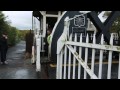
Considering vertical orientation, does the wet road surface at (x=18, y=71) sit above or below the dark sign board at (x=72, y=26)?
below

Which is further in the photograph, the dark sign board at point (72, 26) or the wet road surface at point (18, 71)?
the dark sign board at point (72, 26)

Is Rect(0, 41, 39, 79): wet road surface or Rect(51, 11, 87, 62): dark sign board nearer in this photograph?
Rect(0, 41, 39, 79): wet road surface

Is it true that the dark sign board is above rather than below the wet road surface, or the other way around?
above

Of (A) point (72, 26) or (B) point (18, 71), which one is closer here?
(B) point (18, 71)

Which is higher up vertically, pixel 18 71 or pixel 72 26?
pixel 72 26
